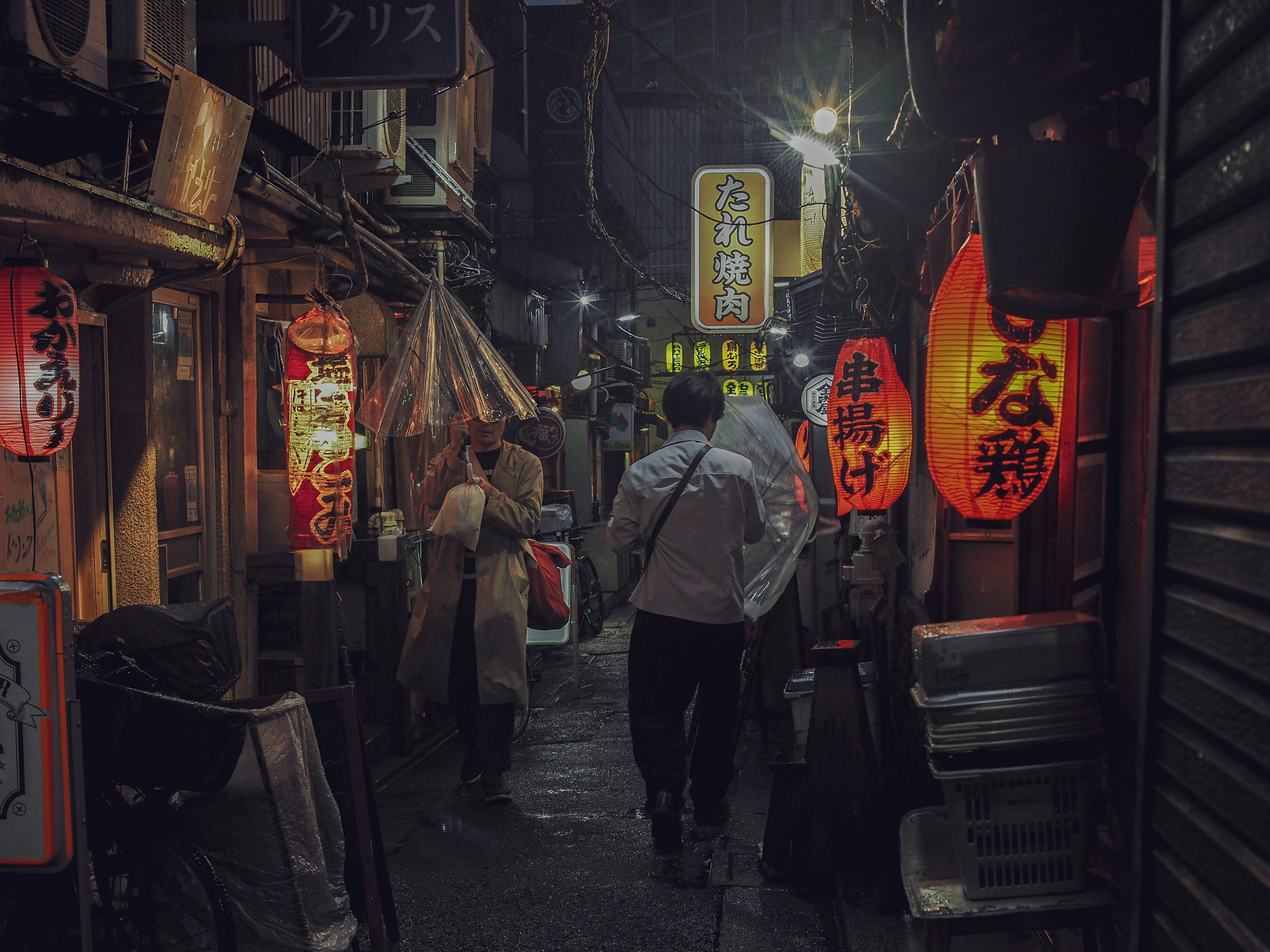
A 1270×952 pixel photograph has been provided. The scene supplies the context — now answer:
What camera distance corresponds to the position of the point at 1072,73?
11.0ft

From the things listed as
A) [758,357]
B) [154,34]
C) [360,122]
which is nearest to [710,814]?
[154,34]

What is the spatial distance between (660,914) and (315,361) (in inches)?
189

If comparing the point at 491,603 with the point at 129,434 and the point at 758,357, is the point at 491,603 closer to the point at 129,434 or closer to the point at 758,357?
the point at 129,434

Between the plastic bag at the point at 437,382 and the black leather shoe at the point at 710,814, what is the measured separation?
127 inches

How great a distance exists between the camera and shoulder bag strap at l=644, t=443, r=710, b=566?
663 cm

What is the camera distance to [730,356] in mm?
42562

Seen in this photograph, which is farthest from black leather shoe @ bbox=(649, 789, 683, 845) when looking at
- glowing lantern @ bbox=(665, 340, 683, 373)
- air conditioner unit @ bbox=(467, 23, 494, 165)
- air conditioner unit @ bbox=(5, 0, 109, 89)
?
glowing lantern @ bbox=(665, 340, 683, 373)

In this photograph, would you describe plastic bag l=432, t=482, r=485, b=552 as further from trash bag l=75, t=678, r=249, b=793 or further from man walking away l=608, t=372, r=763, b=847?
trash bag l=75, t=678, r=249, b=793

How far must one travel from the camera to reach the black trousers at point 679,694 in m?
6.56

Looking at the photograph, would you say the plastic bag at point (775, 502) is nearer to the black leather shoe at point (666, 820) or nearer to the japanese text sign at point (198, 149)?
the black leather shoe at point (666, 820)

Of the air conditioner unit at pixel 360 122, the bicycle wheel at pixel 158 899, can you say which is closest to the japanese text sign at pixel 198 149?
the air conditioner unit at pixel 360 122

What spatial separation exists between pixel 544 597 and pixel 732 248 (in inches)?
462

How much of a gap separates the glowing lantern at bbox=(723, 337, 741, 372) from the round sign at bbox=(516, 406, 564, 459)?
84.7ft

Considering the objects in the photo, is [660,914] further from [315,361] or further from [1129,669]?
[315,361]
